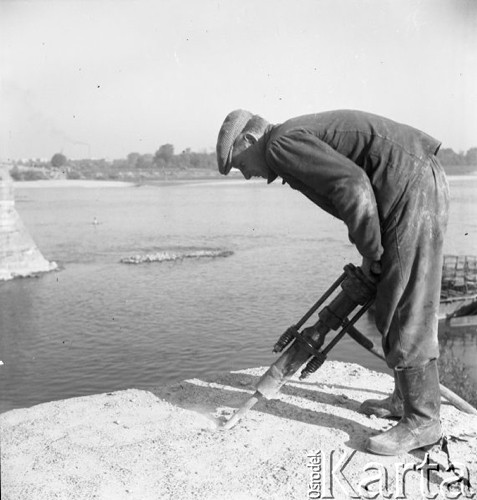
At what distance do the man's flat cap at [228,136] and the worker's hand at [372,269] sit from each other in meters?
0.94

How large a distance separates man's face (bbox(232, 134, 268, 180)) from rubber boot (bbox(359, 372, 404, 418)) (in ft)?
5.77

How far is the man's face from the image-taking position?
354 centimetres

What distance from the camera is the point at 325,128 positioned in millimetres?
3434

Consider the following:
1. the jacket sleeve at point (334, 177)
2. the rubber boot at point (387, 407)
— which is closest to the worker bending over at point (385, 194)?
the jacket sleeve at point (334, 177)

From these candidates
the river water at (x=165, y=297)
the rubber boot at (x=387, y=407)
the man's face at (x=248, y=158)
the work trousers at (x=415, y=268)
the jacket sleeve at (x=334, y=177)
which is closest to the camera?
the jacket sleeve at (x=334, y=177)

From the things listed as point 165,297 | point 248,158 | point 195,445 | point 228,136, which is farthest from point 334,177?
point 165,297

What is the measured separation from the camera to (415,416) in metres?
3.65

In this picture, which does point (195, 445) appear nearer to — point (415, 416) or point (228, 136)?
point (415, 416)

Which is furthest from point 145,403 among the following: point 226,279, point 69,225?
point 69,225

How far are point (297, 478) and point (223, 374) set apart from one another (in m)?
2.17

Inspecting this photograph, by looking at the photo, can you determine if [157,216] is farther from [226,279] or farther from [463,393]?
[463,393]

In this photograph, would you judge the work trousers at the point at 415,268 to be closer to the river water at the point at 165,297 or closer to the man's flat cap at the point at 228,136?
the man's flat cap at the point at 228,136

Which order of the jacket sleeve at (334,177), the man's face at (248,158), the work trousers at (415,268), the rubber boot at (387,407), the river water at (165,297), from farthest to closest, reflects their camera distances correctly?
the river water at (165,297) → the rubber boot at (387,407) → the man's face at (248,158) → the work trousers at (415,268) → the jacket sleeve at (334,177)

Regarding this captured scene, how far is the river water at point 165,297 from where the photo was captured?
12875mm
